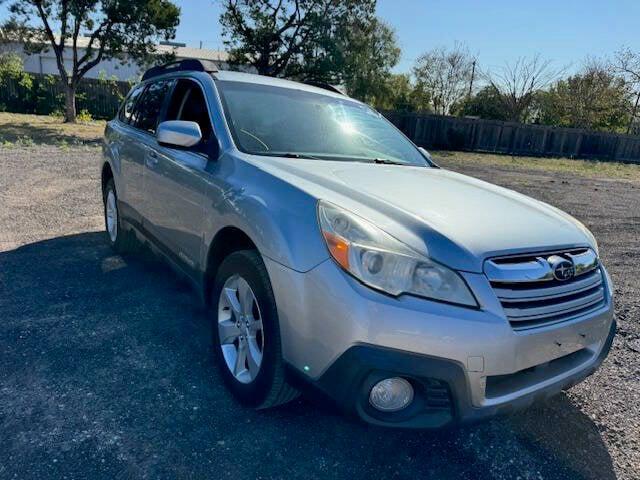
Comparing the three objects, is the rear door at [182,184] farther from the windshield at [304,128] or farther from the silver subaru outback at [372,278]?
the windshield at [304,128]

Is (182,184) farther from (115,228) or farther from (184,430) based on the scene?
(115,228)

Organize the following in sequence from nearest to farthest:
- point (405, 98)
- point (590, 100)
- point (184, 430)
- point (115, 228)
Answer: point (184, 430)
point (115, 228)
point (590, 100)
point (405, 98)

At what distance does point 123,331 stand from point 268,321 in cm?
158

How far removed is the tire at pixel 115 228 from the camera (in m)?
4.60

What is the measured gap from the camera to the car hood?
1976 millimetres

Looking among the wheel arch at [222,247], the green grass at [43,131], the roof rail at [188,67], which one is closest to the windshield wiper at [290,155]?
the wheel arch at [222,247]

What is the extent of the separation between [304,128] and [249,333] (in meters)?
1.51

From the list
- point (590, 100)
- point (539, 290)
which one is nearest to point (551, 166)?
point (590, 100)

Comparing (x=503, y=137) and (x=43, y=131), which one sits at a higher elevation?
(x=503, y=137)

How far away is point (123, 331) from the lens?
3.31m

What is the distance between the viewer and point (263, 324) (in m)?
2.27

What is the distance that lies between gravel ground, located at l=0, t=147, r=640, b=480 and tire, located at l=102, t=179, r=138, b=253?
0.56 metres

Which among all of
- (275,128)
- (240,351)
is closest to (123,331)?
(240,351)

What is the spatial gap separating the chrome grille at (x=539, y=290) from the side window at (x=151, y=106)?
310 cm
